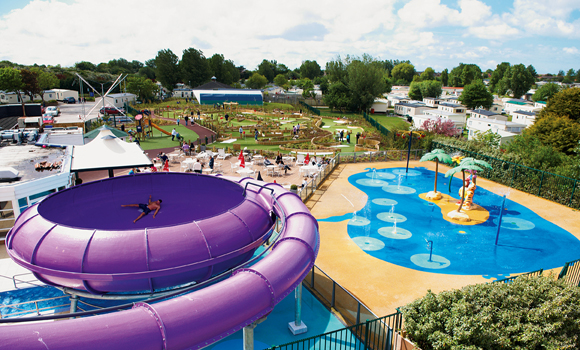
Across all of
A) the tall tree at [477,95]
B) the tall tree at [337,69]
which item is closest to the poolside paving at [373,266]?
the tall tree at [337,69]

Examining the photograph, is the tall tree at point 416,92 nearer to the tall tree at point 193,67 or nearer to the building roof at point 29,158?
the tall tree at point 193,67

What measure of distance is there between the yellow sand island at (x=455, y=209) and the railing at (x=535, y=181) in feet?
17.6

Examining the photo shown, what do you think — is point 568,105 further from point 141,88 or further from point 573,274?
point 141,88

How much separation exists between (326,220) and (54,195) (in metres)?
13.7

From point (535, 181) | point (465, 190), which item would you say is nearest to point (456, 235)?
point (465, 190)

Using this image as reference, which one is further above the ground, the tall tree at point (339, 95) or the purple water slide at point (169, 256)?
the tall tree at point (339, 95)

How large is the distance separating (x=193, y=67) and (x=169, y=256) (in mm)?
104453

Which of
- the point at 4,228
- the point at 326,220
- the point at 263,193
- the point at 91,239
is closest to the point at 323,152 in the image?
the point at 326,220

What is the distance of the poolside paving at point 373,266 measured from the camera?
47.1ft

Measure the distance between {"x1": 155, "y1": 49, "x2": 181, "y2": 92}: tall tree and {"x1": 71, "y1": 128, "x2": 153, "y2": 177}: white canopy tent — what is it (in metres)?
89.5

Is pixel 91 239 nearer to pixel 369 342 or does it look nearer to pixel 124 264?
pixel 124 264

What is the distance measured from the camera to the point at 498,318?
9.38 m

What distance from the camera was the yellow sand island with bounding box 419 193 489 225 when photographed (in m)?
21.7

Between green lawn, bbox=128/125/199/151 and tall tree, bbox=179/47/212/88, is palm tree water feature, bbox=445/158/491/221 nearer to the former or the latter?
green lawn, bbox=128/125/199/151
